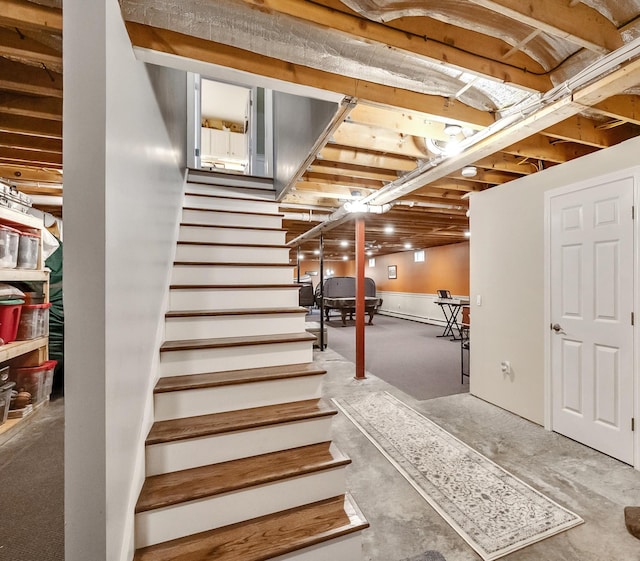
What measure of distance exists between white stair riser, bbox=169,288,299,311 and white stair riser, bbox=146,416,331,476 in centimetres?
88

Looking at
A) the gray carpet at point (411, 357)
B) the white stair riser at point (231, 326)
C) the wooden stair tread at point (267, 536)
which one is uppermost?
the white stair riser at point (231, 326)

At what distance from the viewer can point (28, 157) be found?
9.73 ft

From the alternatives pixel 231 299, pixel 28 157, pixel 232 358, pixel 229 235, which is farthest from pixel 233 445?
pixel 28 157

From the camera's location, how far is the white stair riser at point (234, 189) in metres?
3.18

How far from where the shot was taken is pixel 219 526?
138 cm

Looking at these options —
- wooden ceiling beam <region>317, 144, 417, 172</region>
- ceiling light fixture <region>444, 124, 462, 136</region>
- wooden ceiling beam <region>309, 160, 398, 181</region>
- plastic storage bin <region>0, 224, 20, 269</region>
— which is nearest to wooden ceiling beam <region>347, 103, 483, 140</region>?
ceiling light fixture <region>444, 124, 462, 136</region>

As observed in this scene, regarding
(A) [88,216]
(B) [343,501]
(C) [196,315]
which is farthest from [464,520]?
(A) [88,216]

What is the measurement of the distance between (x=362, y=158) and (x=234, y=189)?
1.44 meters

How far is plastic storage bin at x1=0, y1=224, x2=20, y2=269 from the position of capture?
8.63 ft

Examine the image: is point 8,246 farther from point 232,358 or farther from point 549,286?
point 549,286

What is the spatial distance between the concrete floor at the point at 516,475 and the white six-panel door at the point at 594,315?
0.78ft

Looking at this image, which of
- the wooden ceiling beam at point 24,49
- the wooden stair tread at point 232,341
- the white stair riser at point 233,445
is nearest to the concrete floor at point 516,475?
the white stair riser at point 233,445

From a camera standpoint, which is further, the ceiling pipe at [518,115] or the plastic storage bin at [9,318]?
the plastic storage bin at [9,318]

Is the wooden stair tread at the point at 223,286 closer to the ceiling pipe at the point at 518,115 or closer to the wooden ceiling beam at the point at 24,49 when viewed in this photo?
the wooden ceiling beam at the point at 24,49
